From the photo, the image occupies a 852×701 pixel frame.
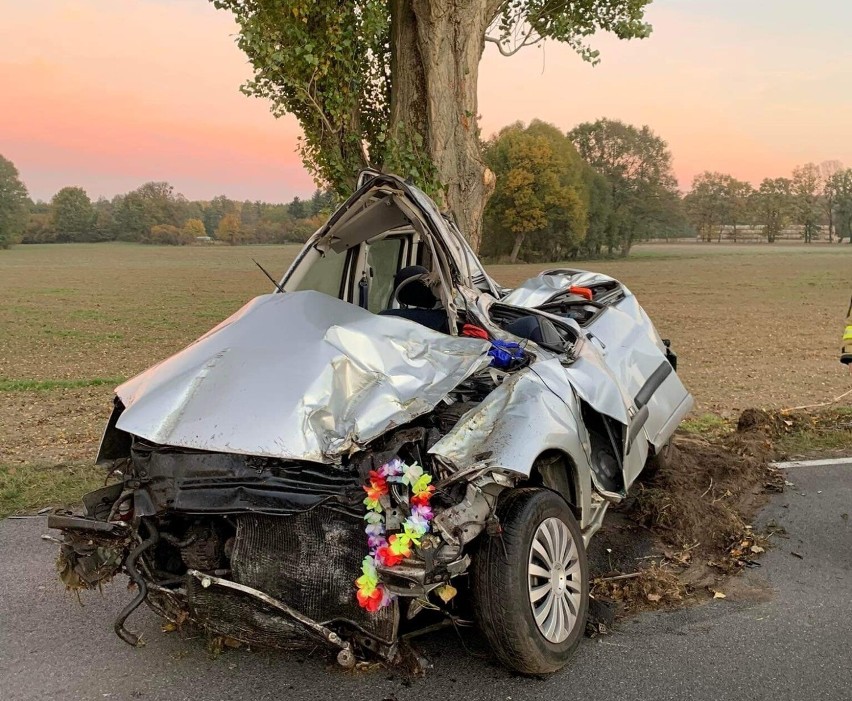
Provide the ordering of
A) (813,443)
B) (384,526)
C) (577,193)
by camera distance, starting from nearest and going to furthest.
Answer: (384,526) < (813,443) < (577,193)

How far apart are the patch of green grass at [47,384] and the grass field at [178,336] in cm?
2

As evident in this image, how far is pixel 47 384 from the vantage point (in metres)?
10.7

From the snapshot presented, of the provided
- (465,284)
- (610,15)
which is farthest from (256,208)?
(465,284)

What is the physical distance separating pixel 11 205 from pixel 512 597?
102m

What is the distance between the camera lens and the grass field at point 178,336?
8484mm

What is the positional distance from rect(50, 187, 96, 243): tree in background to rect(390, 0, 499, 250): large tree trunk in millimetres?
96549

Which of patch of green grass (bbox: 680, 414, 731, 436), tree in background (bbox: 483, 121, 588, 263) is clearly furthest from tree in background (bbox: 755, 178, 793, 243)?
patch of green grass (bbox: 680, 414, 731, 436)

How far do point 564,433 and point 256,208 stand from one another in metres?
70.9

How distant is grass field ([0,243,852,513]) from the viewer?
8.48m

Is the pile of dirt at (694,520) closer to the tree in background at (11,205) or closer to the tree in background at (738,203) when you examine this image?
the tree in background at (11,205)

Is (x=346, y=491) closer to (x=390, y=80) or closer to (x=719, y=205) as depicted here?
(x=390, y=80)

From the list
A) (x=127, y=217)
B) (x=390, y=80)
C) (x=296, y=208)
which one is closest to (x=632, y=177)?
(x=296, y=208)

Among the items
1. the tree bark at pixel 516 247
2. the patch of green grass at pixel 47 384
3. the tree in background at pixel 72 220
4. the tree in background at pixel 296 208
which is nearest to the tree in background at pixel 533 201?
the tree bark at pixel 516 247

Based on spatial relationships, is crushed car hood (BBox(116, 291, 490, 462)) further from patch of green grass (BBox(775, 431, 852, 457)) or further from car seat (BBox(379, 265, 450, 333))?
patch of green grass (BBox(775, 431, 852, 457))
